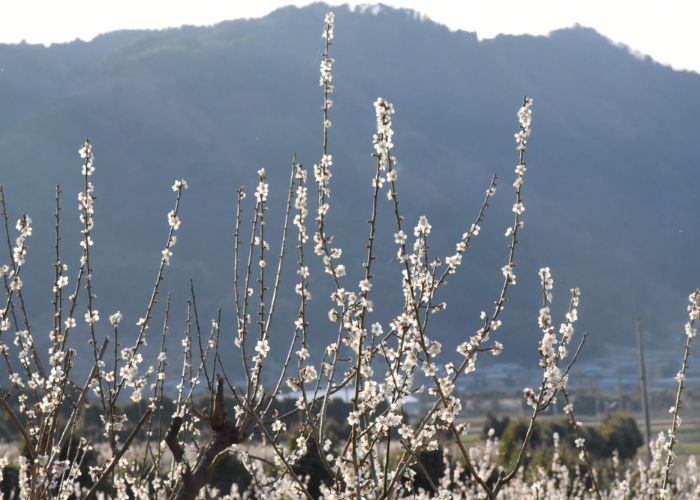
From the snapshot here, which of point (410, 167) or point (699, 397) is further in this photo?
point (410, 167)

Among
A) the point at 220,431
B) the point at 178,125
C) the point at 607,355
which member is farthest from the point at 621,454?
the point at 178,125

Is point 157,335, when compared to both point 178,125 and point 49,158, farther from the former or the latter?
point 178,125

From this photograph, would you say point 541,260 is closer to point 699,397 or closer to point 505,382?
point 505,382

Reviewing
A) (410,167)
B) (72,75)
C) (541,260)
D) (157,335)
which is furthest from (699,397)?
(72,75)

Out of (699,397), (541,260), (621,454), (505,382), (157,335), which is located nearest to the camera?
(621,454)

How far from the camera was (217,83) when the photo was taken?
196125mm

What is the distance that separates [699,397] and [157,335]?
265 ft

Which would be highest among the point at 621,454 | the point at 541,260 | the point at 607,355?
the point at 621,454

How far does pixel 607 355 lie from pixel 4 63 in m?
120

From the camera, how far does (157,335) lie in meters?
134

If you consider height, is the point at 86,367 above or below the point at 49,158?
below

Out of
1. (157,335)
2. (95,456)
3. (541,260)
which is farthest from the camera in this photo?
(541,260)

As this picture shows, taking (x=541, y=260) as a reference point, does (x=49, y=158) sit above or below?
above

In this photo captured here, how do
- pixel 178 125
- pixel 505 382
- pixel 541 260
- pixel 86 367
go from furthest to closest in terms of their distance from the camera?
Result: pixel 178 125, pixel 541 260, pixel 505 382, pixel 86 367
